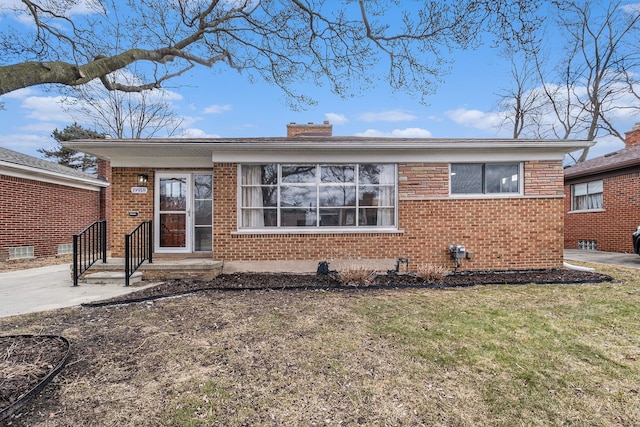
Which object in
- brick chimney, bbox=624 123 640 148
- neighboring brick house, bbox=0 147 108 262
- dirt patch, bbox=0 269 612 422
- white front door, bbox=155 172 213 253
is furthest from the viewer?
brick chimney, bbox=624 123 640 148

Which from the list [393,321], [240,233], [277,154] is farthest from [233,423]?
[277,154]

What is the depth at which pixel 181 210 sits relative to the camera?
768cm

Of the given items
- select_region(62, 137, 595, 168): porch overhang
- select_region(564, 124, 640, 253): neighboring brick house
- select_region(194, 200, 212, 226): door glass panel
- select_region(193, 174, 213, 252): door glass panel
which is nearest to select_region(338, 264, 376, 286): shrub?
select_region(62, 137, 595, 168): porch overhang

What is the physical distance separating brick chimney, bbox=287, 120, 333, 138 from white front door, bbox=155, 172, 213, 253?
5300mm

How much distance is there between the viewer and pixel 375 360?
304 cm

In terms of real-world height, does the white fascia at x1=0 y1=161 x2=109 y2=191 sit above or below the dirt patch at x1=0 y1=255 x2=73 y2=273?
above

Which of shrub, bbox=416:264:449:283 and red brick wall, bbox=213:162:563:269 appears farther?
red brick wall, bbox=213:162:563:269

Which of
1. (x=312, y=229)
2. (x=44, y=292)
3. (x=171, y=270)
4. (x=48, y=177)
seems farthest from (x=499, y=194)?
(x=48, y=177)

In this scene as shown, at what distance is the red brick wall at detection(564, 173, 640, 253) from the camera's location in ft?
35.3

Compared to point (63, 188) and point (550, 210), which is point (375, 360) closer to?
point (550, 210)

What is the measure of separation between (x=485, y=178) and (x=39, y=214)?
46.9 ft

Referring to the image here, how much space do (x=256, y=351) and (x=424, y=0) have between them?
603 centimetres

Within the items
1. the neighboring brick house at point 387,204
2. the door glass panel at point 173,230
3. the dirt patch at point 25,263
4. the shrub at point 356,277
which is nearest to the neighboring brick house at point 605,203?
the neighboring brick house at point 387,204

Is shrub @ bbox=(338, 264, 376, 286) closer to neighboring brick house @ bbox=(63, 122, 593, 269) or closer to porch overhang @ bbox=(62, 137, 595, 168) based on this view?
neighboring brick house @ bbox=(63, 122, 593, 269)
